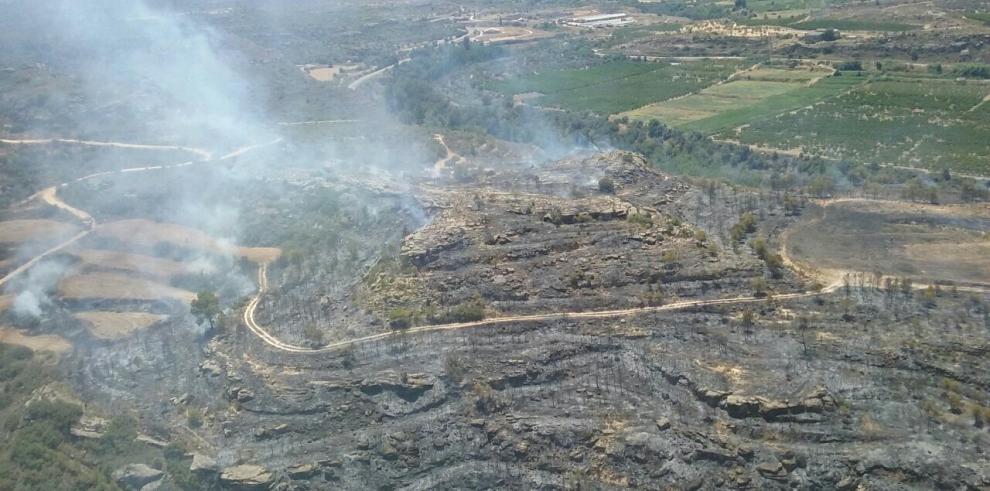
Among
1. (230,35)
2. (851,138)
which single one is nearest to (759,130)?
(851,138)

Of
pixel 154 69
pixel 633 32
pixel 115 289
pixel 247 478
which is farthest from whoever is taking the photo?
pixel 633 32

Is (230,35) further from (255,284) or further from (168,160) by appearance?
(255,284)

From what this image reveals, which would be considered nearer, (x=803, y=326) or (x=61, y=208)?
(x=803, y=326)

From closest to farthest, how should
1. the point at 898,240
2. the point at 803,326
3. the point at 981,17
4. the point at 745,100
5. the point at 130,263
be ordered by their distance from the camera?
the point at 803,326, the point at 898,240, the point at 130,263, the point at 745,100, the point at 981,17

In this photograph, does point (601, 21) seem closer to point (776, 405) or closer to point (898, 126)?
point (898, 126)

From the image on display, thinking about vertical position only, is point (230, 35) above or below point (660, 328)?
above

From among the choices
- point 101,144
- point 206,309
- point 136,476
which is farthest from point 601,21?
point 136,476
